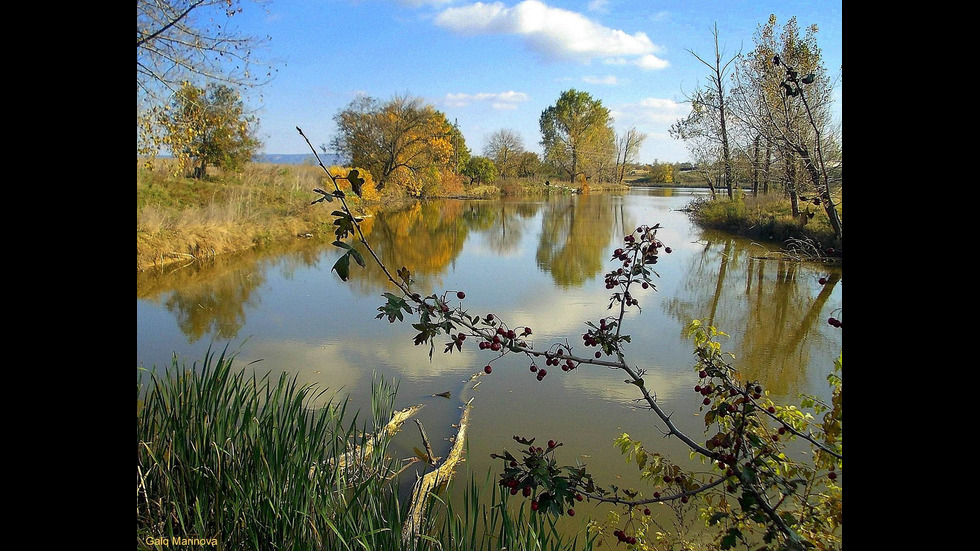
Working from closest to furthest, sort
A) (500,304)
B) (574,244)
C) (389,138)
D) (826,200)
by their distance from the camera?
(826,200) → (500,304) → (574,244) → (389,138)

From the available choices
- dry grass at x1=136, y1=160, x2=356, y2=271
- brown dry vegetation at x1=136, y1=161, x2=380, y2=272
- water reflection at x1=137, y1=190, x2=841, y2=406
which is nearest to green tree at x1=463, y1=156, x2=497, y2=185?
brown dry vegetation at x1=136, y1=161, x2=380, y2=272

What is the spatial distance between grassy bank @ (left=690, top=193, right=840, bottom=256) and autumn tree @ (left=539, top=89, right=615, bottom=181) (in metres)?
27.8

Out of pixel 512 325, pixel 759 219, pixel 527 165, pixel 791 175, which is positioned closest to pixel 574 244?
pixel 759 219

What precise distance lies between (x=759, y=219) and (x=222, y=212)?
36.1ft

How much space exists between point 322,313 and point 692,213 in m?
14.6

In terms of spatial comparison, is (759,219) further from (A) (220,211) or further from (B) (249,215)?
(A) (220,211)

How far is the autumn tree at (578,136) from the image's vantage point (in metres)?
45.2

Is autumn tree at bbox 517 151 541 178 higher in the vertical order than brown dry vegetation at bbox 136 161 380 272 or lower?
higher

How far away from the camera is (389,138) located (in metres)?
27.0

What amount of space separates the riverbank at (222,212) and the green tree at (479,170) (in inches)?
651

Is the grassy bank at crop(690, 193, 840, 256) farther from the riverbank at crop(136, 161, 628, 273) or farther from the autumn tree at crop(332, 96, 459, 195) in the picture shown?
the autumn tree at crop(332, 96, 459, 195)

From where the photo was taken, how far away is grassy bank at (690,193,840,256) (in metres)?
11.0
